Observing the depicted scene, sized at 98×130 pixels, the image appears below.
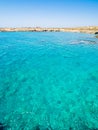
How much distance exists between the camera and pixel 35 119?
48.1 feet

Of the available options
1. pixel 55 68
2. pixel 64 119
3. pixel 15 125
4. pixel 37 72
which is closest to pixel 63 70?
pixel 55 68

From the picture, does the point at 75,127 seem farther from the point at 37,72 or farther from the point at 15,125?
the point at 37,72

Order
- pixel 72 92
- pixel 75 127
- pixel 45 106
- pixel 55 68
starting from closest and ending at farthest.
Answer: pixel 75 127, pixel 45 106, pixel 72 92, pixel 55 68

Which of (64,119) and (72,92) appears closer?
(64,119)

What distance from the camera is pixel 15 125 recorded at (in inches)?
539

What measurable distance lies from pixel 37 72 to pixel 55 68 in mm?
3907

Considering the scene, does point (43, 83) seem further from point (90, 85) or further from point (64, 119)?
point (64, 119)

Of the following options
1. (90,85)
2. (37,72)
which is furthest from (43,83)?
(90,85)

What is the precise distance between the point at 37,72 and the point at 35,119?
1212 centimetres

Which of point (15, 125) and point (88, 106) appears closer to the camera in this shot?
point (15, 125)

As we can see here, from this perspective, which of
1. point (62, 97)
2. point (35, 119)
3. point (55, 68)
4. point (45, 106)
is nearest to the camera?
point (35, 119)

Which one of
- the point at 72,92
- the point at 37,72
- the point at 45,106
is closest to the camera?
the point at 45,106

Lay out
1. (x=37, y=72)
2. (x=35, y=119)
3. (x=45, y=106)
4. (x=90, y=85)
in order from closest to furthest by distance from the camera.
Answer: (x=35, y=119) → (x=45, y=106) → (x=90, y=85) → (x=37, y=72)

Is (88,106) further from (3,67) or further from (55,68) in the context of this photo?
(3,67)
